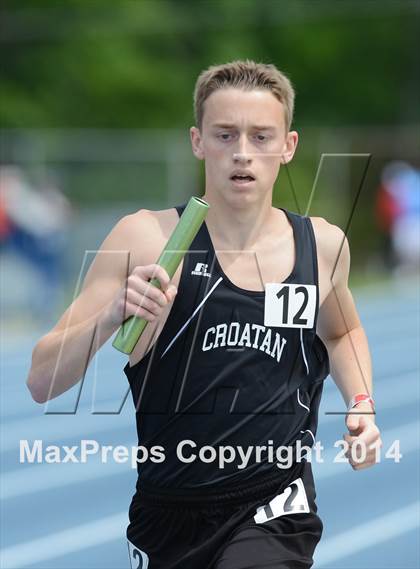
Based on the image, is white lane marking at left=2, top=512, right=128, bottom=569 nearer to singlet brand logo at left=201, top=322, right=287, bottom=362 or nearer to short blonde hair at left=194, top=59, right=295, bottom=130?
singlet brand logo at left=201, top=322, right=287, bottom=362

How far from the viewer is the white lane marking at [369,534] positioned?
6223 mm

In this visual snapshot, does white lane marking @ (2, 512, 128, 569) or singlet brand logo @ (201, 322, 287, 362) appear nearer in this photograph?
singlet brand logo @ (201, 322, 287, 362)

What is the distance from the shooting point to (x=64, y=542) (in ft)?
21.4

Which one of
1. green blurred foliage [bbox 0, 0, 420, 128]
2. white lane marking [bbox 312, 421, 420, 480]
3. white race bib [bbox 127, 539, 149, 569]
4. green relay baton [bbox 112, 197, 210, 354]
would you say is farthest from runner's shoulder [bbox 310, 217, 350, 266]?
green blurred foliage [bbox 0, 0, 420, 128]

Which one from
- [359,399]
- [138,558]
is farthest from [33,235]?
[138,558]

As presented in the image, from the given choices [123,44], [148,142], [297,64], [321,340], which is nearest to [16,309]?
[148,142]

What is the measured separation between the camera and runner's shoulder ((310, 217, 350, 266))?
12.8 feet

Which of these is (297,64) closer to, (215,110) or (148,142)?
(148,142)

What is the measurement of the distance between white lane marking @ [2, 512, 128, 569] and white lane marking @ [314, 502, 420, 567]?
107 cm

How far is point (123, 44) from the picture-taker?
102 ft

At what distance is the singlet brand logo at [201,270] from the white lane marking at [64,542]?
2.85m

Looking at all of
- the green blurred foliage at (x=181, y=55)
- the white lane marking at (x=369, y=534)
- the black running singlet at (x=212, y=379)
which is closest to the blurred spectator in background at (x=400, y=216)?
the green blurred foliage at (x=181, y=55)

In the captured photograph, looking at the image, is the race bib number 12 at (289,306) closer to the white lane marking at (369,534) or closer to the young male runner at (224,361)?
the young male runner at (224,361)

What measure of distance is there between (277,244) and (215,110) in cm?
45
